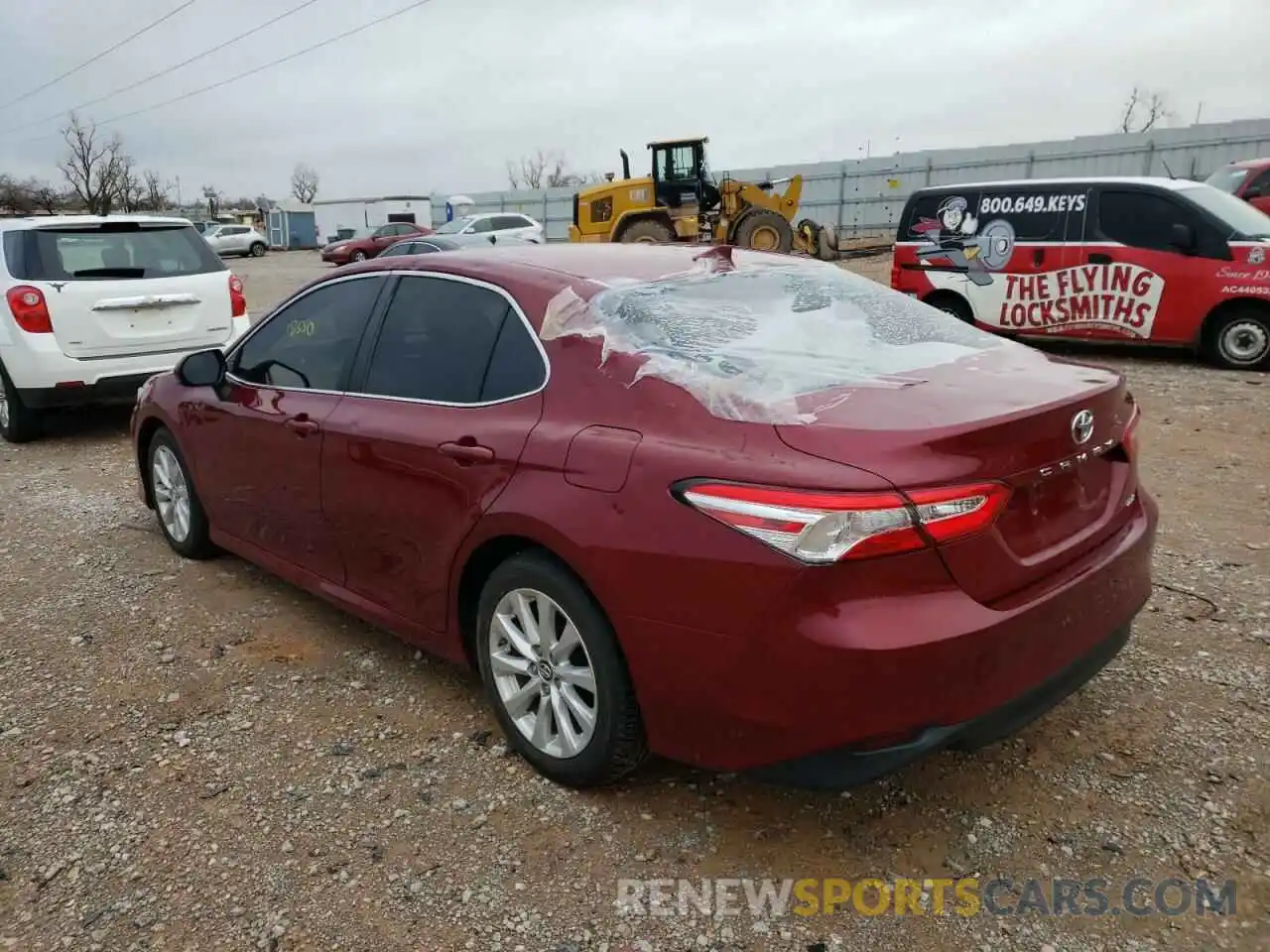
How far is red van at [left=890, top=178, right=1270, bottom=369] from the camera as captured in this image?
28.8 feet

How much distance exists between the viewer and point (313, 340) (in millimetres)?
3883

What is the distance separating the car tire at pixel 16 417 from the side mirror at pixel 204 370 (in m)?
3.96

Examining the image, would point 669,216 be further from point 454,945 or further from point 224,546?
point 454,945

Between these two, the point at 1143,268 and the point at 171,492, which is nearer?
the point at 171,492

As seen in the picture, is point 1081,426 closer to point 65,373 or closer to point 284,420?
point 284,420

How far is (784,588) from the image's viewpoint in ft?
7.15

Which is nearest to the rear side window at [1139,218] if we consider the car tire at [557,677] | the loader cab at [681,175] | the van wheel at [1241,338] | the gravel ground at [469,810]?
the van wheel at [1241,338]

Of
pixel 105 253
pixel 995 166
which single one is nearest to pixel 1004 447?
pixel 105 253

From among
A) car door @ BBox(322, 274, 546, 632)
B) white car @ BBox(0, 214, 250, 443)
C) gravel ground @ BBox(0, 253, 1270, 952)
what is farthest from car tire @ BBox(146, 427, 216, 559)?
white car @ BBox(0, 214, 250, 443)

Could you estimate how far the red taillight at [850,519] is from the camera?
2154 millimetres

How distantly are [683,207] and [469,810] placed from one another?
19.0 metres

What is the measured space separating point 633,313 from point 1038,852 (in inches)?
73.0

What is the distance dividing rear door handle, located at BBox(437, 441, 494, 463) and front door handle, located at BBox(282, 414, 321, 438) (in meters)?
0.83

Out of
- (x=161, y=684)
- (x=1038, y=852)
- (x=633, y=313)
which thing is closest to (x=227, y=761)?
(x=161, y=684)
